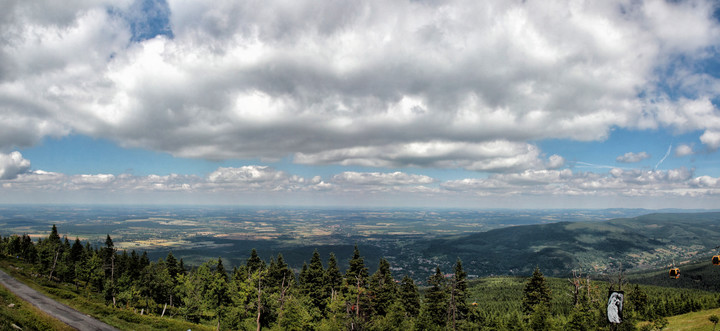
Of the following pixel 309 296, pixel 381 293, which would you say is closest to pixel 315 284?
pixel 309 296

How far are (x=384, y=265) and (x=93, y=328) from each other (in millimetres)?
48985

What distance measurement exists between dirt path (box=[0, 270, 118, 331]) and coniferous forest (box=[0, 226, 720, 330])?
15.0 feet

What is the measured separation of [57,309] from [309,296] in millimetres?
40078

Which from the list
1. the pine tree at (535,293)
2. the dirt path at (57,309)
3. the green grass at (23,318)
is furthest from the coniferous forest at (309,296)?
the green grass at (23,318)

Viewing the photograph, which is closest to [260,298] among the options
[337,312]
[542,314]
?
[337,312]

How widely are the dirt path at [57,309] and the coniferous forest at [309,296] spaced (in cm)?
456

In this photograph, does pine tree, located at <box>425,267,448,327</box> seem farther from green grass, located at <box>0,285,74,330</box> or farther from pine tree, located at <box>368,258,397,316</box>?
green grass, located at <box>0,285,74,330</box>

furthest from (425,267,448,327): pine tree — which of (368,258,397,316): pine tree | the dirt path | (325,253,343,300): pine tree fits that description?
the dirt path

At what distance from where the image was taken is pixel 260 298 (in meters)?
46.2

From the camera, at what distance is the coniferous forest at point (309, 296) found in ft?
157

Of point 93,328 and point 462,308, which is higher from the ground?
point 93,328

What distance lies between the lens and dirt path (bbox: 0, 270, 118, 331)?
130 feet

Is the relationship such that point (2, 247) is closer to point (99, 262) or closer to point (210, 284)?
point (99, 262)

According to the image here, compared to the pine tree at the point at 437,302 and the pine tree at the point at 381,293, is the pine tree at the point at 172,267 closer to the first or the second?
the pine tree at the point at 381,293
